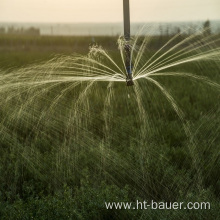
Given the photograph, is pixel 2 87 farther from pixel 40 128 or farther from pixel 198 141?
pixel 198 141

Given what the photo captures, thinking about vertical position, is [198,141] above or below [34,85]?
below

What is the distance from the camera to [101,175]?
14.8 feet

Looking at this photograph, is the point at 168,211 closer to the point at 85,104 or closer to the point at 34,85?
the point at 34,85

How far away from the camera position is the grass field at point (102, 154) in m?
3.49

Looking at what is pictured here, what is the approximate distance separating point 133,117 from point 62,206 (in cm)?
429

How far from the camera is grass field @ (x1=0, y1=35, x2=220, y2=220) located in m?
3.49

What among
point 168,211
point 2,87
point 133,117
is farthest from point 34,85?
point 168,211

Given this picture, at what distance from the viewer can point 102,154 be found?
5.09 meters

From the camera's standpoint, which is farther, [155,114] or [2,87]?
[155,114]

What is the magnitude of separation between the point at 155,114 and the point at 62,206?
4739 mm

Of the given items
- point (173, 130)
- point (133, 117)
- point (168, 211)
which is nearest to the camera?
point (168, 211)

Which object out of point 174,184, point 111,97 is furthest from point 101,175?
point 111,97

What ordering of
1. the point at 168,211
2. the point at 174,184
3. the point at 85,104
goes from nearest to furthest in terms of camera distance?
the point at 168,211
the point at 174,184
the point at 85,104

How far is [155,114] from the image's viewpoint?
7.90 metres
